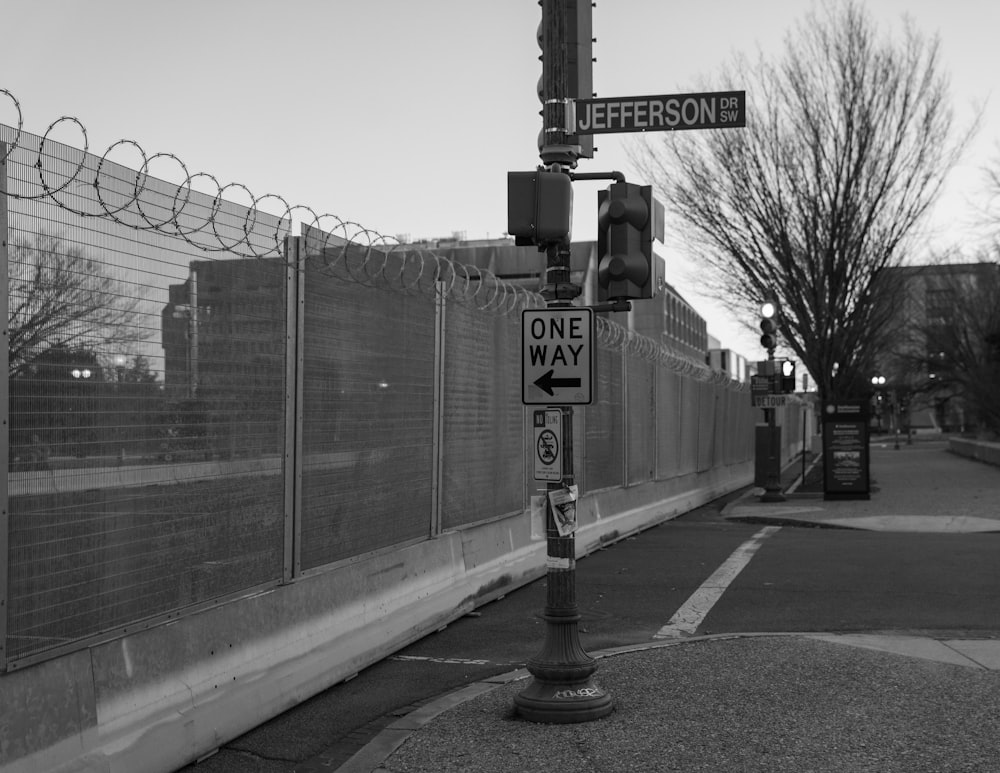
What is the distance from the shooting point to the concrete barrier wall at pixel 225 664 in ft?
16.9

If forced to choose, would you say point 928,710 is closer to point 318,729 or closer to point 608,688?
point 608,688

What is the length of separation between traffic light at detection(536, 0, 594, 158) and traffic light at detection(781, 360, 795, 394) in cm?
1843

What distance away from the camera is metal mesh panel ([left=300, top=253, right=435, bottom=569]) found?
7.98 metres

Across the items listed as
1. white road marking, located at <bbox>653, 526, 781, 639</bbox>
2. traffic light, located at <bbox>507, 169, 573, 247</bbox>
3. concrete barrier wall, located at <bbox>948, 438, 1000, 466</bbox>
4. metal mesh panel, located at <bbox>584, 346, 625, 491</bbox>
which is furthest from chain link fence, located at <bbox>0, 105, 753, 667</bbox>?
concrete barrier wall, located at <bbox>948, 438, 1000, 466</bbox>

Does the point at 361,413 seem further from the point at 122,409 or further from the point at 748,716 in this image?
the point at 748,716

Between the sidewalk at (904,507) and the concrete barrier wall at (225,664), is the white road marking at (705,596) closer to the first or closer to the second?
the concrete barrier wall at (225,664)

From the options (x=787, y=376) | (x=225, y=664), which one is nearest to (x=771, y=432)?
(x=787, y=376)

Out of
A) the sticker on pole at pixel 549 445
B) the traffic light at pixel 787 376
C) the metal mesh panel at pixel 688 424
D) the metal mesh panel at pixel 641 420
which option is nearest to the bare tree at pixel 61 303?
the sticker on pole at pixel 549 445

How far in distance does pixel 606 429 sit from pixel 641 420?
2450 mm

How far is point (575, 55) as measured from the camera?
23.6ft

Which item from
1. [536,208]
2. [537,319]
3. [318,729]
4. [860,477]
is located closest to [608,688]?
[318,729]

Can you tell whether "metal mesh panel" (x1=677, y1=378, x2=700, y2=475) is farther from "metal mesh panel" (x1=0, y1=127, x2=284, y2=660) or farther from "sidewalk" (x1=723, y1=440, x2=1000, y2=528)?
"metal mesh panel" (x1=0, y1=127, x2=284, y2=660)

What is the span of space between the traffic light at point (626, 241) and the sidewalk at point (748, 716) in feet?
7.81

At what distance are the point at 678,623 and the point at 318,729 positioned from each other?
13.7 feet
